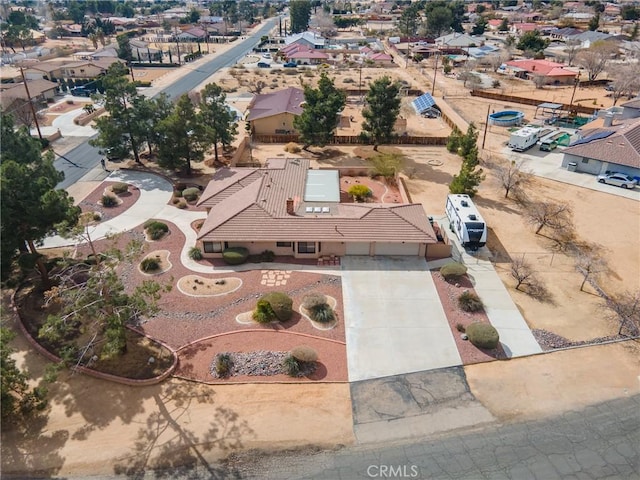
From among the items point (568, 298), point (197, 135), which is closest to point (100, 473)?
point (568, 298)

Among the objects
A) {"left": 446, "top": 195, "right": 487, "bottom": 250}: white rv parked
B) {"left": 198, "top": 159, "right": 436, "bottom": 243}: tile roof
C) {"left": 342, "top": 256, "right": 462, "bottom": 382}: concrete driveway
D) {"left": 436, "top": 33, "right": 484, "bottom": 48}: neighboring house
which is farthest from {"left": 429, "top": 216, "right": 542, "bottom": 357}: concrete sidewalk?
{"left": 436, "top": 33, "right": 484, "bottom": 48}: neighboring house

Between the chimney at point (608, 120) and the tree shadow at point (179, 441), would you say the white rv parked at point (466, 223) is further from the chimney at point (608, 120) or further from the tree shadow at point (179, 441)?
the chimney at point (608, 120)

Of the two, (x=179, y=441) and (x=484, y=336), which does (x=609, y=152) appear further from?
(x=179, y=441)

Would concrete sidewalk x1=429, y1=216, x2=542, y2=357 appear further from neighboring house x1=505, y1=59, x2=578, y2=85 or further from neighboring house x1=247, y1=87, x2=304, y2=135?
neighboring house x1=505, y1=59, x2=578, y2=85

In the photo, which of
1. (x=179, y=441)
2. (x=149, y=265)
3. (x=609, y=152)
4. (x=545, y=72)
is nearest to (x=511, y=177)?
(x=609, y=152)

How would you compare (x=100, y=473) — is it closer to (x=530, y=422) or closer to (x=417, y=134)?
(x=530, y=422)

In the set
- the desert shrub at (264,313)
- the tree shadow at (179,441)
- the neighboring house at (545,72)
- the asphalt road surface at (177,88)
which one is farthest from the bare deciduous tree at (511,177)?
the neighboring house at (545,72)
